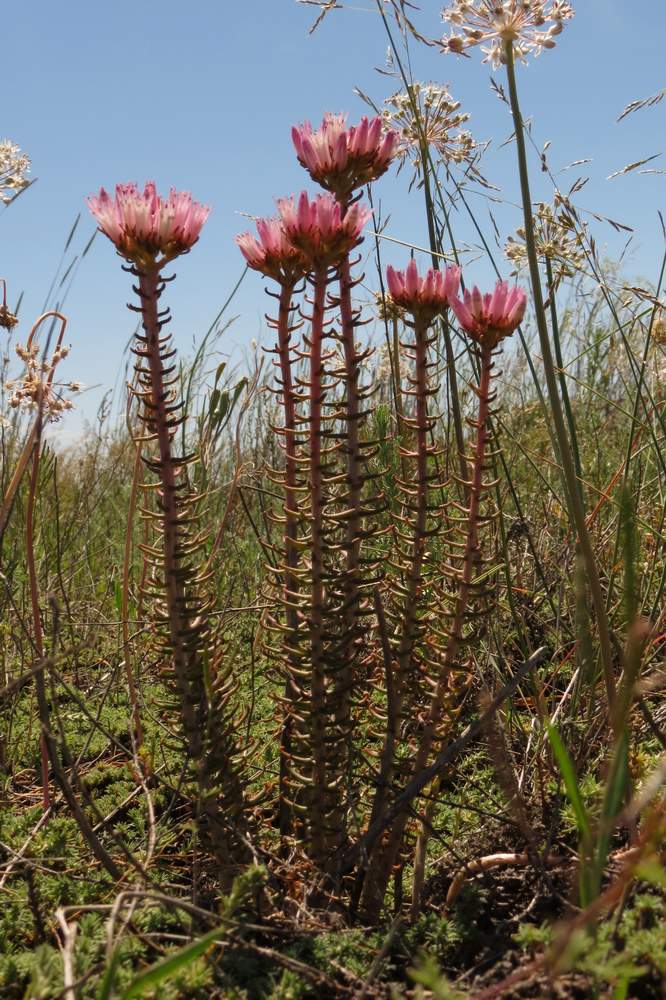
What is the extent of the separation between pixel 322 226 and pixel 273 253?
0.69ft

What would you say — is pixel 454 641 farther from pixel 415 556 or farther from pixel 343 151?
pixel 343 151

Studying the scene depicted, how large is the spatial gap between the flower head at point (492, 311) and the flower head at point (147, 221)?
50 cm

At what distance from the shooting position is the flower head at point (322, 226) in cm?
143

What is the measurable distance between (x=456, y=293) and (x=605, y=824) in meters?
1.02

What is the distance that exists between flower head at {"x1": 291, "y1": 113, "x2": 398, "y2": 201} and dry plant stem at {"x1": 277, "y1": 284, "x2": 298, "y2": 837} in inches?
9.1

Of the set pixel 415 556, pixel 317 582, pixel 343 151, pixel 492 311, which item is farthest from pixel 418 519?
pixel 343 151

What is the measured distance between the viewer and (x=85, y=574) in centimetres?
402

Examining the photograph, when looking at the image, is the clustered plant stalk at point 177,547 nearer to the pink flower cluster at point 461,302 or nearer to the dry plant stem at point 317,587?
the dry plant stem at point 317,587

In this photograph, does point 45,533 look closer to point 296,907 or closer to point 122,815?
point 122,815

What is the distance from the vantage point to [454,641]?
1627 mm

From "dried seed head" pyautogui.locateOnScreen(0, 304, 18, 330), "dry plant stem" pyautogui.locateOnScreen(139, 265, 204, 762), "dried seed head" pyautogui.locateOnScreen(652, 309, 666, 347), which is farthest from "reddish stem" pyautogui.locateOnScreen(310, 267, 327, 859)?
"dried seed head" pyautogui.locateOnScreen(652, 309, 666, 347)

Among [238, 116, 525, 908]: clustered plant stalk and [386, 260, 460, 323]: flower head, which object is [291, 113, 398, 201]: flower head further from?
[386, 260, 460, 323]: flower head

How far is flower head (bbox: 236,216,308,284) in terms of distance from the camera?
62.9 inches

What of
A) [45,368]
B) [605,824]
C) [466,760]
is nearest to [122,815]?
[466,760]
